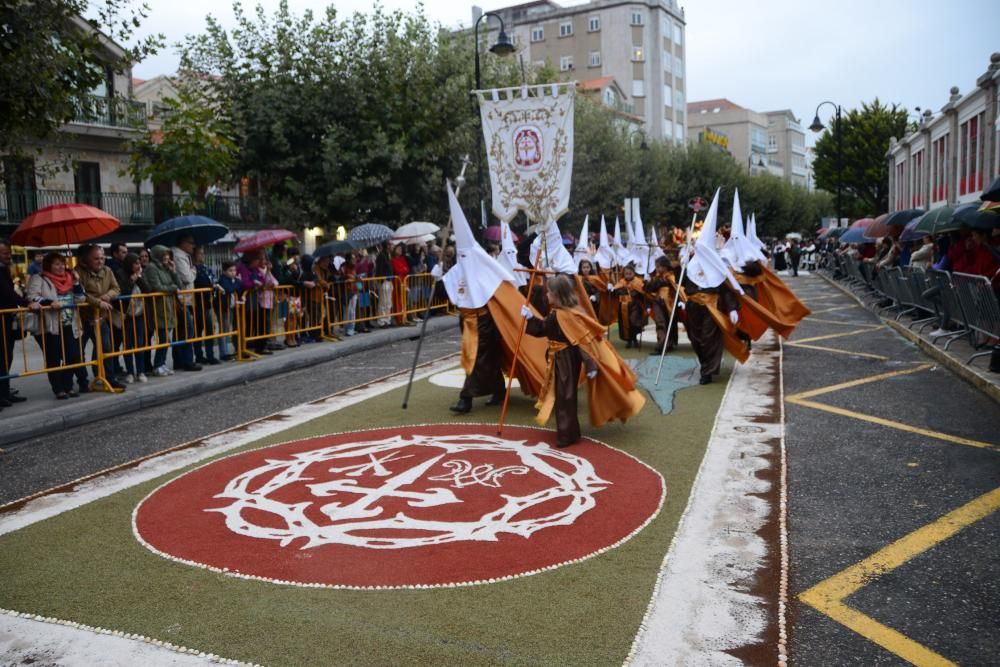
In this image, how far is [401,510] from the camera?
18.4ft

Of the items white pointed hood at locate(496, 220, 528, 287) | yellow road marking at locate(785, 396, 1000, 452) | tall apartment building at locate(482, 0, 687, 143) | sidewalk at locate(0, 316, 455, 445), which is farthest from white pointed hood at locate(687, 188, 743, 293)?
tall apartment building at locate(482, 0, 687, 143)

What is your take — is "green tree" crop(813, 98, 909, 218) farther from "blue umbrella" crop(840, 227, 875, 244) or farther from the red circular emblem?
the red circular emblem

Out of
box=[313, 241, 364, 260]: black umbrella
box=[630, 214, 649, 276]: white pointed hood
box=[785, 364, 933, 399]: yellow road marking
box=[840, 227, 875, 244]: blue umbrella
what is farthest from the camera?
box=[840, 227, 875, 244]: blue umbrella

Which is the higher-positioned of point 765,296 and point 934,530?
point 765,296

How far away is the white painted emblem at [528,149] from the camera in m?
8.95

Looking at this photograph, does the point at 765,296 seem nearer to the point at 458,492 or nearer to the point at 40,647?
the point at 458,492

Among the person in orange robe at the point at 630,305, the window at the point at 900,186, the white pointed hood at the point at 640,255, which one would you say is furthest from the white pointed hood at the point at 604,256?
the window at the point at 900,186

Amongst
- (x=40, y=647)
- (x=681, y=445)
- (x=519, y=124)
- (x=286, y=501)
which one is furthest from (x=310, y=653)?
(x=519, y=124)

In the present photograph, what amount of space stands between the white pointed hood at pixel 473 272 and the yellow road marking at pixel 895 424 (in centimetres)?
341

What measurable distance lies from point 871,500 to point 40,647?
16.1 feet

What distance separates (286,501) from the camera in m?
5.88

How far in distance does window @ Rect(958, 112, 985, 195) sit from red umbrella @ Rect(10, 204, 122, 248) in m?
22.9

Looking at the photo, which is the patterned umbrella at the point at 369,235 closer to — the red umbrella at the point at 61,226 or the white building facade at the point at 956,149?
the red umbrella at the point at 61,226

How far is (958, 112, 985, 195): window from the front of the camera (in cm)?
2381
